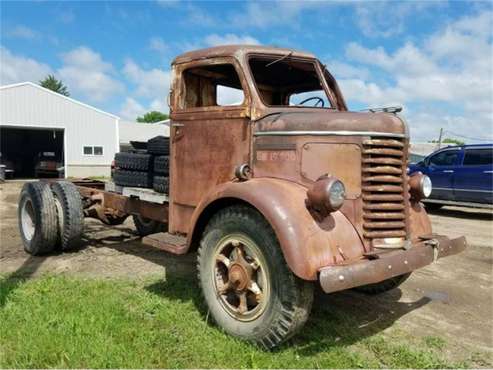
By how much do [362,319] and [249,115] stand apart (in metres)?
2.09

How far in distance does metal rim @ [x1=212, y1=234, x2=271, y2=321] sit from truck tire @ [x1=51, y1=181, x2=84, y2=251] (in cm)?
303

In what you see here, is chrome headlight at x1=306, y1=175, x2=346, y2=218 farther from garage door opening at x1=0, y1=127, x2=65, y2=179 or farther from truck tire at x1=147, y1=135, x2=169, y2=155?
garage door opening at x1=0, y1=127, x2=65, y2=179

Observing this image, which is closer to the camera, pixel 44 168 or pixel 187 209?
pixel 187 209

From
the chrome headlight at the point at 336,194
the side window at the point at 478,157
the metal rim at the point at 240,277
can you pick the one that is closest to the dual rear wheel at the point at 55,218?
the metal rim at the point at 240,277

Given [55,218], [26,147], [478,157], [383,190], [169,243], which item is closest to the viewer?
[383,190]

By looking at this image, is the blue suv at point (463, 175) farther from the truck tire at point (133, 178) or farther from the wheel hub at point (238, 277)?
the wheel hub at point (238, 277)

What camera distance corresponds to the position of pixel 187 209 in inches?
189

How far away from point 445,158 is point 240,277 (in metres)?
11.0

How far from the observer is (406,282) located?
18.8 feet

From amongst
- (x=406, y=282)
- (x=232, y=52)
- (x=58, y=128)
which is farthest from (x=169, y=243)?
(x=58, y=128)

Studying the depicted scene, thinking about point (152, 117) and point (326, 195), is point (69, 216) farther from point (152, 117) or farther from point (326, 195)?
point (152, 117)

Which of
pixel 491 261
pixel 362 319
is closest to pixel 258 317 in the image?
pixel 362 319

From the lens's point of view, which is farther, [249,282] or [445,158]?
[445,158]

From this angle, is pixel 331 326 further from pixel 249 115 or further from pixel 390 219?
pixel 249 115
